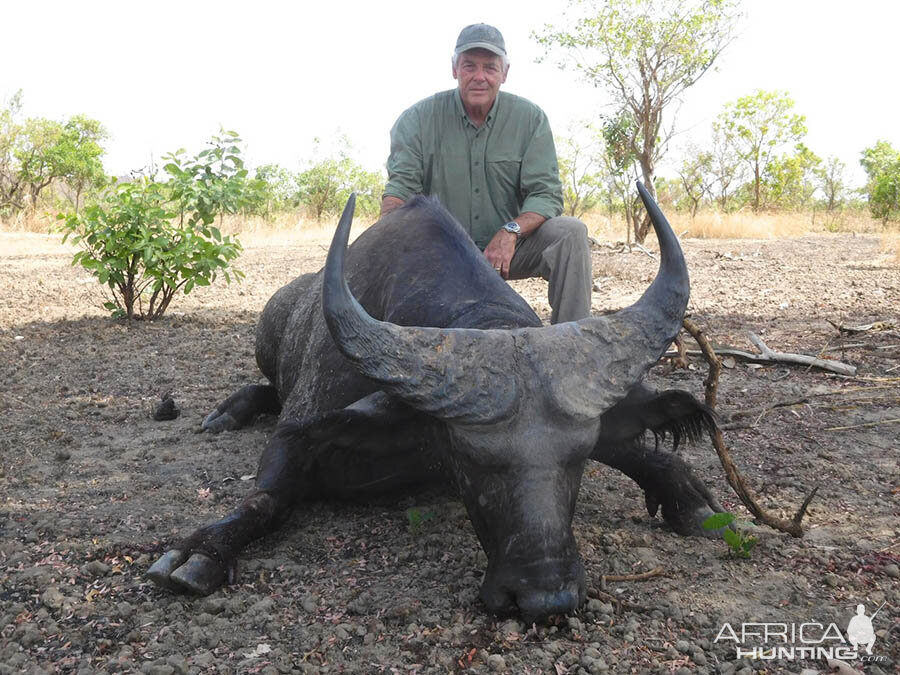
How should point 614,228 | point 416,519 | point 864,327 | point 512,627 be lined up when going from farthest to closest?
point 614,228, point 864,327, point 416,519, point 512,627

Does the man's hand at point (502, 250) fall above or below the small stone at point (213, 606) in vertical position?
above

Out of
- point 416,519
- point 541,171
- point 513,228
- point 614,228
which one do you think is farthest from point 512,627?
point 614,228

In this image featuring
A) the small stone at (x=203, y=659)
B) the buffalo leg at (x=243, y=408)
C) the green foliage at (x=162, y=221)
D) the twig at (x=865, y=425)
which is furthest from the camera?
the green foliage at (x=162, y=221)

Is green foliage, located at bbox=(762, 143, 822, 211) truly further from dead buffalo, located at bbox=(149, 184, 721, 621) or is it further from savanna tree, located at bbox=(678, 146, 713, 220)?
dead buffalo, located at bbox=(149, 184, 721, 621)

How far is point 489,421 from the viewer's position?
8.55 feet

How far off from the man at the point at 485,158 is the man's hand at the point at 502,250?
117 millimetres

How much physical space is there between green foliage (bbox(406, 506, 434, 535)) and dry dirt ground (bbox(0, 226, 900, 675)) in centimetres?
2

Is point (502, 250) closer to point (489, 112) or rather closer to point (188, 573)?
point (489, 112)

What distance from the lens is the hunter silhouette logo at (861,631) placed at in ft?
8.16

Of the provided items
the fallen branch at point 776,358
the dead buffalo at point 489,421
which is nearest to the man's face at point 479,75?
the dead buffalo at point 489,421

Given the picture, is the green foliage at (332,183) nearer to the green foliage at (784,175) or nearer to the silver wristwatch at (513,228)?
the green foliage at (784,175)

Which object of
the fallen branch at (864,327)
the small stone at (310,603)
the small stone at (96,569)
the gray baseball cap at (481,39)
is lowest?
the small stone at (310,603)

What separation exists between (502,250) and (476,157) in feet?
2.76

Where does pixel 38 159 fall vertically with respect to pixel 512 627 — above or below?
above
